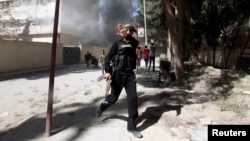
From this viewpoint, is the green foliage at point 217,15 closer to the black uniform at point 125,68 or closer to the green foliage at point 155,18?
the green foliage at point 155,18

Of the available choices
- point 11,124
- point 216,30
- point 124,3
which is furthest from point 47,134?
point 124,3

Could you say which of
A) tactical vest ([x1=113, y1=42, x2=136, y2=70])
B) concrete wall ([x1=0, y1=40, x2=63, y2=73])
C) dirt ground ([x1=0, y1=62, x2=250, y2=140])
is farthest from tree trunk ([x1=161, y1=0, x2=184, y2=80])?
concrete wall ([x1=0, y1=40, x2=63, y2=73])

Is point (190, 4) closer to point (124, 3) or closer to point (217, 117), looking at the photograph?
point (217, 117)

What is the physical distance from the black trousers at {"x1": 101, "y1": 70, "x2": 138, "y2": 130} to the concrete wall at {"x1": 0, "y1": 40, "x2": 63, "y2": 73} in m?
14.4

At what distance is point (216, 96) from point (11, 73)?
1325 cm

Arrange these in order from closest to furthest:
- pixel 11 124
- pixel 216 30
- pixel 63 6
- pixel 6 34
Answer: pixel 11 124
pixel 216 30
pixel 6 34
pixel 63 6

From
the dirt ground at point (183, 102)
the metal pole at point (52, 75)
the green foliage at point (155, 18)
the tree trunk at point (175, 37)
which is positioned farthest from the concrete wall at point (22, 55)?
the metal pole at point (52, 75)

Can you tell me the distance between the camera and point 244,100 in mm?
7934

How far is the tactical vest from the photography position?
5.30 metres

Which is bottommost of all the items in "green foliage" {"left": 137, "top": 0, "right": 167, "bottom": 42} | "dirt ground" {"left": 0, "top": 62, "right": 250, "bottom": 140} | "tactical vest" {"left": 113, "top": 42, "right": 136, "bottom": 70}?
"dirt ground" {"left": 0, "top": 62, "right": 250, "bottom": 140}

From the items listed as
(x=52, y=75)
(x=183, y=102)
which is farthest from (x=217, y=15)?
(x=52, y=75)

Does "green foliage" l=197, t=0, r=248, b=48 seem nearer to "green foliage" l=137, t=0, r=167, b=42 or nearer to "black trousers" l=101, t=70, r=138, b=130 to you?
"green foliage" l=137, t=0, r=167, b=42

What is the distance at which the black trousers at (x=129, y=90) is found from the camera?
5188 mm

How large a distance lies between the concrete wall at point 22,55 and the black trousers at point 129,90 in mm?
14383
